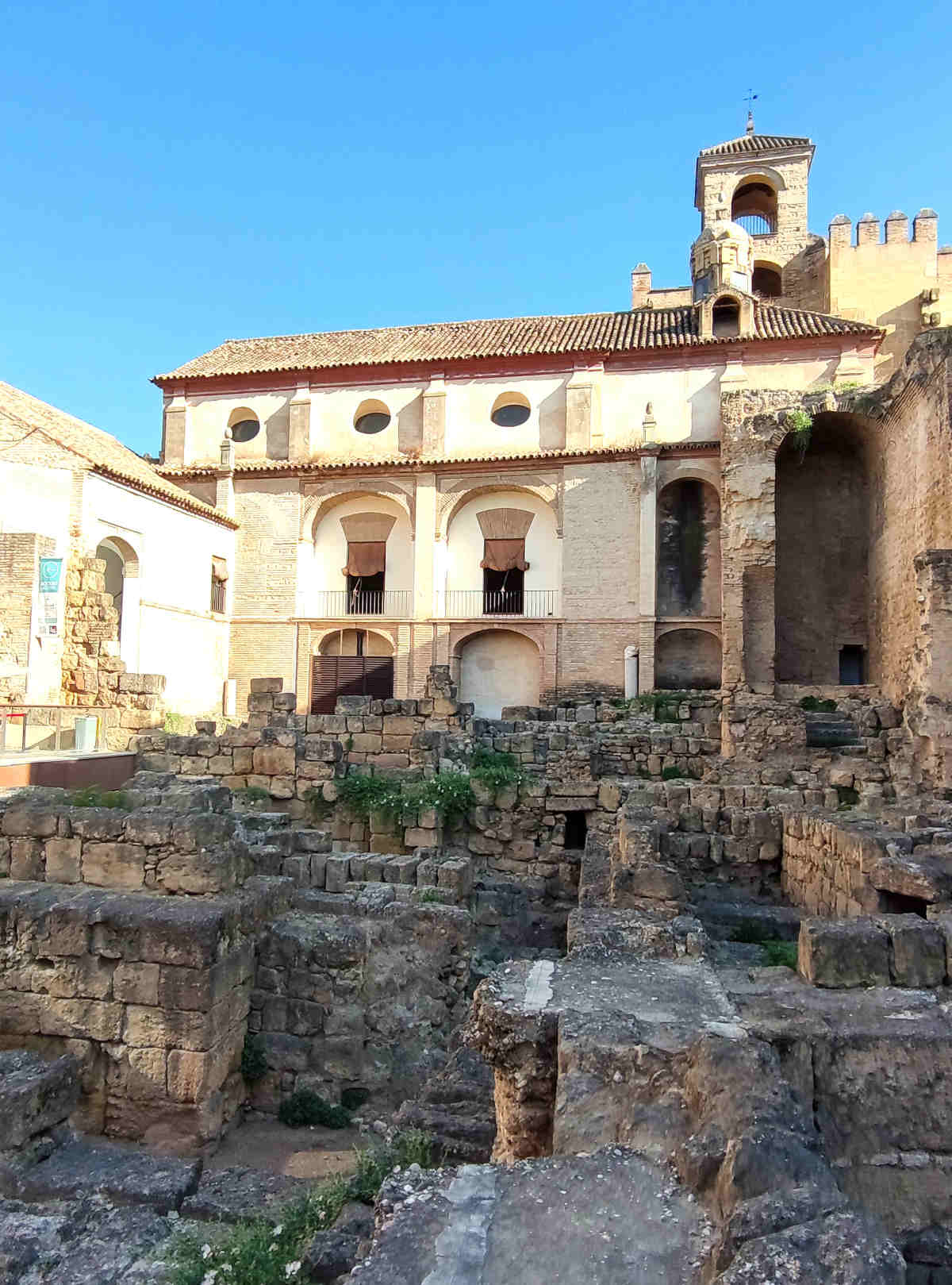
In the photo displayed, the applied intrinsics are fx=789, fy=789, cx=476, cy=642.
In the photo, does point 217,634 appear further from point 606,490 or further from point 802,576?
point 802,576

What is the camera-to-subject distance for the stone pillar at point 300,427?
28609mm

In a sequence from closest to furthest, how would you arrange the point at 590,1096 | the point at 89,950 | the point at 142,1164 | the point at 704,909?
the point at 590,1096 < the point at 142,1164 < the point at 89,950 < the point at 704,909

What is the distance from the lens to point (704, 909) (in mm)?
6730

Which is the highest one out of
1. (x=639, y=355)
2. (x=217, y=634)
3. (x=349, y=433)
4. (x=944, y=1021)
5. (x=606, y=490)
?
(x=639, y=355)

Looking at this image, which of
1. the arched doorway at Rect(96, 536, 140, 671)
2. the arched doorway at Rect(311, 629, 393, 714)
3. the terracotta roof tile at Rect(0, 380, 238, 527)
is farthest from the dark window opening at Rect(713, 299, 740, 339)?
the arched doorway at Rect(96, 536, 140, 671)

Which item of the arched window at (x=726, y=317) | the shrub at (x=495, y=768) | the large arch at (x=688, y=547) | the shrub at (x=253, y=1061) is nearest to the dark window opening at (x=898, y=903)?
the shrub at (x=253, y=1061)

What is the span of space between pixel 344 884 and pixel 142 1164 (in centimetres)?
362

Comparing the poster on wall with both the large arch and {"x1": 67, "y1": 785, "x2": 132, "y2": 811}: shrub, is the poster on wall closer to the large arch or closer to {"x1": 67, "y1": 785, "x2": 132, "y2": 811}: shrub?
{"x1": 67, "y1": 785, "x2": 132, "y2": 811}: shrub

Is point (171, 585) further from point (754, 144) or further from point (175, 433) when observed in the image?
point (754, 144)

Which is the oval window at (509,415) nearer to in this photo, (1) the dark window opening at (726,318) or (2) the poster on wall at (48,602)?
(1) the dark window opening at (726,318)

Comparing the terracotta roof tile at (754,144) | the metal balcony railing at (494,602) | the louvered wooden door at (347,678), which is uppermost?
the terracotta roof tile at (754,144)

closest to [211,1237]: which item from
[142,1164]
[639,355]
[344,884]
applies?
[142,1164]

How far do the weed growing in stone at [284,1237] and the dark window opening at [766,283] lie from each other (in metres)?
36.8

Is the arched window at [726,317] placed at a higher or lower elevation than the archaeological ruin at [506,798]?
higher
